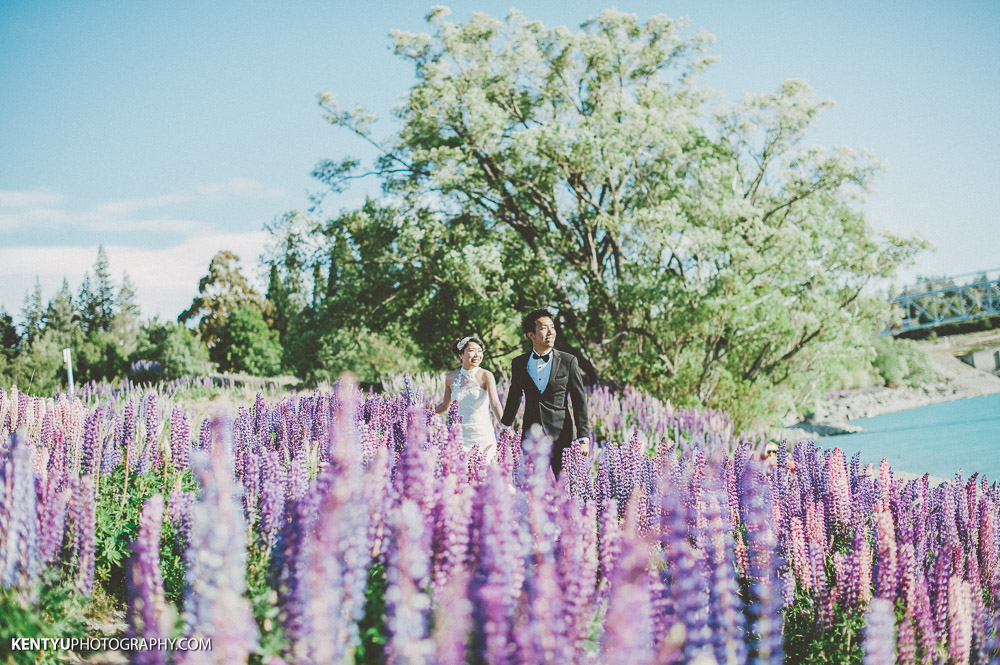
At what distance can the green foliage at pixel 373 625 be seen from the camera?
2.09m

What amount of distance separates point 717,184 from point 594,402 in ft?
23.4

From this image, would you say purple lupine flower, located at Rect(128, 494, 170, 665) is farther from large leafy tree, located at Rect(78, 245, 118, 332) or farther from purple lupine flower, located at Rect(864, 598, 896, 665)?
large leafy tree, located at Rect(78, 245, 118, 332)

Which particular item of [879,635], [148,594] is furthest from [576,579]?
[148,594]

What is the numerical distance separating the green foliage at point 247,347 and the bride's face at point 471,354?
2913 cm

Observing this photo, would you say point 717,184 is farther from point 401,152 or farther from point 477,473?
point 477,473

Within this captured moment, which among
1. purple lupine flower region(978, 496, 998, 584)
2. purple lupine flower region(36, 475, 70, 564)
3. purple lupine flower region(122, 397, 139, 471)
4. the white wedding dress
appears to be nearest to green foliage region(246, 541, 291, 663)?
purple lupine flower region(36, 475, 70, 564)

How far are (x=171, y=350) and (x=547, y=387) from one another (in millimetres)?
21364

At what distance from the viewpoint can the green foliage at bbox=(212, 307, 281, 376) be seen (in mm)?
33531

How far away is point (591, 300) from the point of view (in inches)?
629

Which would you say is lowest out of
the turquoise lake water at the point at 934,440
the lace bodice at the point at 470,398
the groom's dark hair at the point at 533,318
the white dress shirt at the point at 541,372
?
the turquoise lake water at the point at 934,440

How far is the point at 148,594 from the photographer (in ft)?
5.72

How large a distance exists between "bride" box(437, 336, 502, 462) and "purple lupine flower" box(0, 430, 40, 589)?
369 cm

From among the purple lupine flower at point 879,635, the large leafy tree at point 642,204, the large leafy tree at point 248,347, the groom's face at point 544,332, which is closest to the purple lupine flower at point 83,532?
the purple lupine flower at point 879,635

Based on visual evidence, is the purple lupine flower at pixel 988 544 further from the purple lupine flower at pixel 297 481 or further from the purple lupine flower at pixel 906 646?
the purple lupine flower at pixel 297 481
